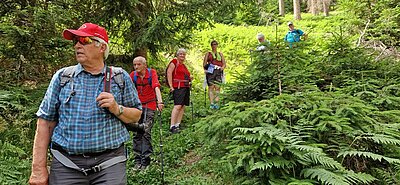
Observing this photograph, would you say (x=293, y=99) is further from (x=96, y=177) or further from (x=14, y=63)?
(x=14, y=63)

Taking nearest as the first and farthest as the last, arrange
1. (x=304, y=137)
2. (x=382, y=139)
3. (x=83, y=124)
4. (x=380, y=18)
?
(x=83, y=124) < (x=382, y=139) < (x=304, y=137) < (x=380, y=18)

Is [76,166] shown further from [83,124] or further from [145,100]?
[145,100]

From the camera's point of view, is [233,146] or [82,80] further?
[233,146]

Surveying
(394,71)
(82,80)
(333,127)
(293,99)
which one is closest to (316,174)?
(333,127)

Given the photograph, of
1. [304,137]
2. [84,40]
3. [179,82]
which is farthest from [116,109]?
[179,82]

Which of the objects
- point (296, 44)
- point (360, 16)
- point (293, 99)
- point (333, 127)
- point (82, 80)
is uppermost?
point (360, 16)

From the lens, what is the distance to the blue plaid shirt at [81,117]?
9.00ft

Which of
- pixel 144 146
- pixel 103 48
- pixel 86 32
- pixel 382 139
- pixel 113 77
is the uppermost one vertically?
pixel 86 32

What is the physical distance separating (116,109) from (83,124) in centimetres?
25

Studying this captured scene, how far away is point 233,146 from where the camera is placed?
12.3 feet

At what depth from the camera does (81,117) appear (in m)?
2.75

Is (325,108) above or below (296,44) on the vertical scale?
below

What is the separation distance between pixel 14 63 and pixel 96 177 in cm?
404

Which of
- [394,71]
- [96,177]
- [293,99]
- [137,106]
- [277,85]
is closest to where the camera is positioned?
[96,177]
